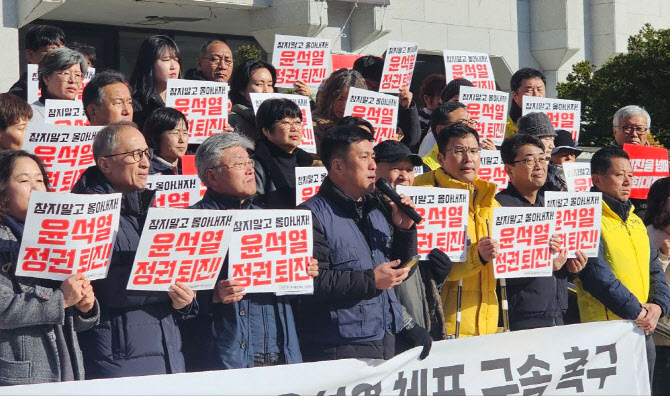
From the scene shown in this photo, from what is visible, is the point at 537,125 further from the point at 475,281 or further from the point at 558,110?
the point at 475,281

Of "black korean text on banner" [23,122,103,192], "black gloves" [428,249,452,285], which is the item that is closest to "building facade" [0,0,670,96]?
"black korean text on banner" [23,122,103,192]

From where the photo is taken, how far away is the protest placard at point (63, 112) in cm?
730

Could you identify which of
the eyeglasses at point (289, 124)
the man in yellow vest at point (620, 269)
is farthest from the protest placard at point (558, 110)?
the eyeglasses at point (289, 124)

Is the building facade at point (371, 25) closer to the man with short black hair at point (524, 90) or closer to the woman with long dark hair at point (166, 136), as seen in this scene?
the man with short black hair at point (524, 90)

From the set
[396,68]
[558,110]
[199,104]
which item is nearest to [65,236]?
[199,104]

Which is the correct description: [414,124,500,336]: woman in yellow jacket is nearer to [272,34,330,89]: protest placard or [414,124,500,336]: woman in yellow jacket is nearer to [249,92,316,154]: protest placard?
[249,92,316,154]: protest placard

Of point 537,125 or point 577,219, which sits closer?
point 577,219

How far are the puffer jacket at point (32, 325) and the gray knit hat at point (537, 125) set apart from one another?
169 inches

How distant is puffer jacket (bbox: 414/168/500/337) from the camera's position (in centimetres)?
664

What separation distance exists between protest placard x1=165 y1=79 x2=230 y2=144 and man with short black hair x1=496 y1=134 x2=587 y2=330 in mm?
1907

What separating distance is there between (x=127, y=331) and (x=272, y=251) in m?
0.79

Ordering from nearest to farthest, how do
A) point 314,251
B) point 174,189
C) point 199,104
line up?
point 314,251 < point 174,189 < point 199,104

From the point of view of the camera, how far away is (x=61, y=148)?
6.65m

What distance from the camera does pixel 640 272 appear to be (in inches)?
295
